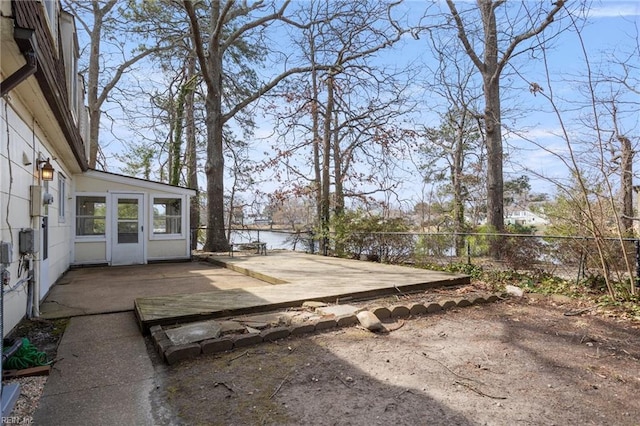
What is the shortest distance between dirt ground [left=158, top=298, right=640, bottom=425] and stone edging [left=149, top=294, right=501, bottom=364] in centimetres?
9

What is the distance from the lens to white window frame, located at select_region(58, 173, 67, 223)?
21.4 feet

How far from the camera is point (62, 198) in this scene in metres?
6.89

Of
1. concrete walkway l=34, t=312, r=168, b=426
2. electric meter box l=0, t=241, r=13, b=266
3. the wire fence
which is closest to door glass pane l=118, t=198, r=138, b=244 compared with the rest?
the wire fence

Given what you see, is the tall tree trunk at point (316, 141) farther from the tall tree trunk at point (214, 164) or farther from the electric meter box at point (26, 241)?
the electric meter box at point (26, 241)

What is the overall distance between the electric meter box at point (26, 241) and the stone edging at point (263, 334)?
4.90 feet

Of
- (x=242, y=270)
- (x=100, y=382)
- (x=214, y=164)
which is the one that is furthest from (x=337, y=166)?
(x=100, y=382)

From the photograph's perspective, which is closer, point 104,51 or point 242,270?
point 242,270

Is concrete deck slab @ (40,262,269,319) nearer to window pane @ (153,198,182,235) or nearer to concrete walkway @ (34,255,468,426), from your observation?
concrete walkway @ (34,255,468,426)

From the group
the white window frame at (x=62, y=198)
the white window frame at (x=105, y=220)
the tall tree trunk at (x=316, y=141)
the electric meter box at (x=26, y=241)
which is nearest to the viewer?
the electric meter box at (x=26, y=241)

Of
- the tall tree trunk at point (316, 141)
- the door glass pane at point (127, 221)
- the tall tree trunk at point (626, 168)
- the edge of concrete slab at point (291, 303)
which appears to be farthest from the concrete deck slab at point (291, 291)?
the tall tree trunk at point (316, 141)

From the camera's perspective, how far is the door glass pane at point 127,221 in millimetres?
8789

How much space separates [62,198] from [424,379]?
7.19 meters

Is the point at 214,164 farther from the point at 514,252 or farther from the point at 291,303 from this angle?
the point at 514,252

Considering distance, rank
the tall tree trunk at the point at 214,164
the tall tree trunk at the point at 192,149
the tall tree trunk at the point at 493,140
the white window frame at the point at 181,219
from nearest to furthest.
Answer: the white window frame at the point at 181,219 → the tall tree trunk at the point at 493,140 → the tall tree trunk at the point at 214,164 → the tall tree trunk at the point at 192,149
